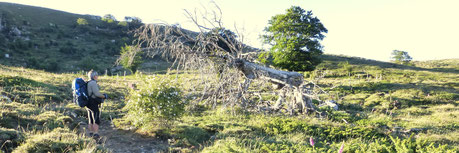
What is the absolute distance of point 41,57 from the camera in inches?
1604

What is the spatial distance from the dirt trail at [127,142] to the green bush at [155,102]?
1.77ft

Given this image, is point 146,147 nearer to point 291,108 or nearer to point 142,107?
point 142,107

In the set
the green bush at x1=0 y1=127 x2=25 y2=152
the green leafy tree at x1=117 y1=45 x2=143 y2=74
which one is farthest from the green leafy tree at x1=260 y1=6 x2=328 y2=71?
the green bush at x1=0 y1=127 x2=25 y2=152

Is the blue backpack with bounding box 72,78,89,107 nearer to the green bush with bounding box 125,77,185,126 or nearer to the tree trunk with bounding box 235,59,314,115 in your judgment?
the green bush with bounding box 125,77,185,126

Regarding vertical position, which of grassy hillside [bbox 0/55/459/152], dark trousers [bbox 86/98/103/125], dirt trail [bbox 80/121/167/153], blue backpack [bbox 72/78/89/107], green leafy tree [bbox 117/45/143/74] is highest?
green leafy tree [bbox 117/45/143/74]

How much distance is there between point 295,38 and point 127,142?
19472 mm

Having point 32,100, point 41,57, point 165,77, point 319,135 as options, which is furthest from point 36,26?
point 319,135

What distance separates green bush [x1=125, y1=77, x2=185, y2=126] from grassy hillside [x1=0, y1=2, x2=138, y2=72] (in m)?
36.9

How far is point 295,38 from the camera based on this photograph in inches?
873

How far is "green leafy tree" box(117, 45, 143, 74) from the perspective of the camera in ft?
22.4

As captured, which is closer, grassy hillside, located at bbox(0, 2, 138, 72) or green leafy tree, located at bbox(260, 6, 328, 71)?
green leafy tree, located at bbox(260, 6, 328, 71)

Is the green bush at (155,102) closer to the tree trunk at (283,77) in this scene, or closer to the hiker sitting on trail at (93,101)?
the hiker sitting on trail at (93,101)

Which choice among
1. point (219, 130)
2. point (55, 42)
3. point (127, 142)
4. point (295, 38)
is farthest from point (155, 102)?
point (55, 42)

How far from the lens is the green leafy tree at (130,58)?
6832 mm
